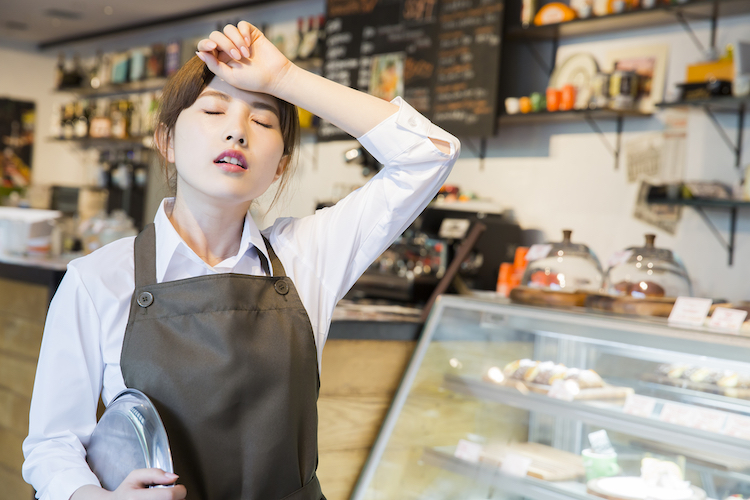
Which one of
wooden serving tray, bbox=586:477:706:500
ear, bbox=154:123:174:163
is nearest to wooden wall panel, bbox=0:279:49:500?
ear, bbox=154:123:174:163

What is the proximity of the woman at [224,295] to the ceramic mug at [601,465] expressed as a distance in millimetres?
1182

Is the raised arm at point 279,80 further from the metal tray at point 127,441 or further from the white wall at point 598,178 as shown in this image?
the white wall at point 598,178

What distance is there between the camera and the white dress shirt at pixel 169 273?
1074 mm

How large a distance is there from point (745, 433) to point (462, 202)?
8.38 feet

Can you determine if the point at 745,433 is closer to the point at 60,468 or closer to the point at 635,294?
the point at 635,294

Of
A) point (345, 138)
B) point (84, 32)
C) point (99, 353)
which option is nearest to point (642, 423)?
point (99, 353)

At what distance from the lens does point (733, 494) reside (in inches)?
71.9

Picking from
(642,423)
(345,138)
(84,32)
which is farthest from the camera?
(84,32)

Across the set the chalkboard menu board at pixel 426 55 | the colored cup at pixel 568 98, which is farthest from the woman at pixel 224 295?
the chalkboard menu board at pixel 426 55

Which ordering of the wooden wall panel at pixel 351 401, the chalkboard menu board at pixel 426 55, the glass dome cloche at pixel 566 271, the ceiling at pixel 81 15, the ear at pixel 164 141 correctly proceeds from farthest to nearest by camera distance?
the ceiling at pixel 81 15
the chalkboard menu board at pixel 426 55
the glass dome cloche at pixel 566 271
the wooden wall panel at pixel 351 401
the ear at pixel 164 141

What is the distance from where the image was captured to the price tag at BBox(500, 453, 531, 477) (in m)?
2.23

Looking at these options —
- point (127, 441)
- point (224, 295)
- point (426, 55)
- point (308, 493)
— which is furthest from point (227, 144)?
point (426, 55)

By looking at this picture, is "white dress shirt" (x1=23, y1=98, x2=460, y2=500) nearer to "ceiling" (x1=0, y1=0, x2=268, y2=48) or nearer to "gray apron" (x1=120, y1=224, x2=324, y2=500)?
"gray apron" (x1=120, y1=224, x2=324, y2=500)

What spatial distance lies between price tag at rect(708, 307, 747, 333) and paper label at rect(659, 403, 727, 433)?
22 cm
